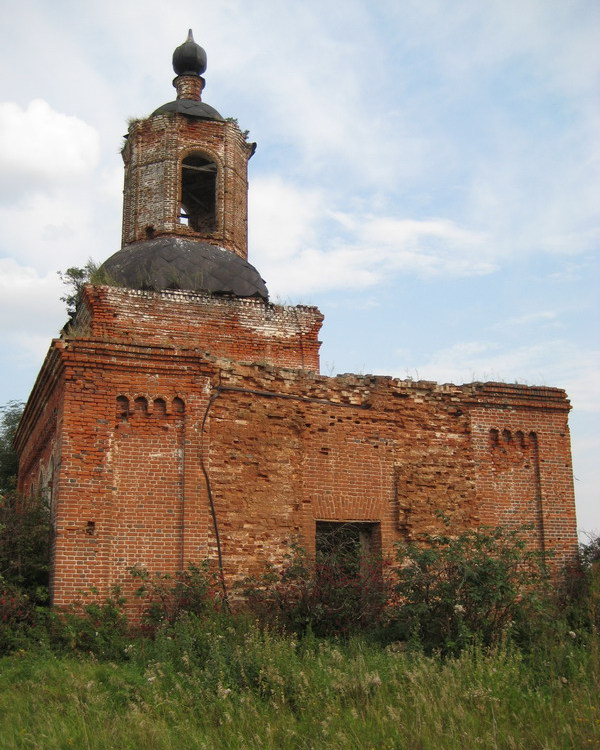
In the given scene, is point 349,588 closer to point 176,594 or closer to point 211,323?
point 176,594

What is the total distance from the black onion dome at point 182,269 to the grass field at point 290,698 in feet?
24.0

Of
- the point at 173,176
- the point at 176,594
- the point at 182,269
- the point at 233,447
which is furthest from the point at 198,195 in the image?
the point at 176,594

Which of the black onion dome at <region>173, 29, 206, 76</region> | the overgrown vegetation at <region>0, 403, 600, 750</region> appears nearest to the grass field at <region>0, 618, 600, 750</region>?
the overgrown vegetation at <region>0, 403, 600, 750</region>

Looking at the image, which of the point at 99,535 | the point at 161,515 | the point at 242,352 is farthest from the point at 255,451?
the point at 242,352

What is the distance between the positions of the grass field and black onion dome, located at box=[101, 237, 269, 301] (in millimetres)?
7310

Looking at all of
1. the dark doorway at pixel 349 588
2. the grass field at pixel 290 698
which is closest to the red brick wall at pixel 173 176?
the dark doorway at pixel 349 588

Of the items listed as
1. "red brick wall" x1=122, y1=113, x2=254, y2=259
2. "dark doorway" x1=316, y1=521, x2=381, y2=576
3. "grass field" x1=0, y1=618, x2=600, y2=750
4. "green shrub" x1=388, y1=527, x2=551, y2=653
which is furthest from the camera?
"red brick wall" x1=122, y1=113, x2=254, y2=259

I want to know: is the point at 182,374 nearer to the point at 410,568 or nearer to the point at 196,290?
the point at 410,568

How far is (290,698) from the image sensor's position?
6.32 meters

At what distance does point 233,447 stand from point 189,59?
10458 mm

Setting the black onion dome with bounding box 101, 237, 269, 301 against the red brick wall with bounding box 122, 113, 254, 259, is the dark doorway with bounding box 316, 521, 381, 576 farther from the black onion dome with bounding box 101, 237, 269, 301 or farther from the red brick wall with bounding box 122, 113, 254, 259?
the red brick wall with bounding box 122, 113, 254, 259

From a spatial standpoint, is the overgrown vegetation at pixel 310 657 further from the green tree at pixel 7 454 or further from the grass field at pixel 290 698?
the green tree at pixel 7 454

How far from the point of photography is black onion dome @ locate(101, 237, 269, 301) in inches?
543

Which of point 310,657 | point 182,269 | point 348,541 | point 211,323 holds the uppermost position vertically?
point 182,269
